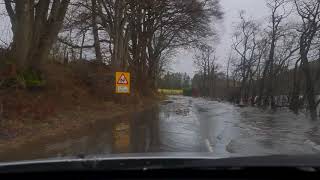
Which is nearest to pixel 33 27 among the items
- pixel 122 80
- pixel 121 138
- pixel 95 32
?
pixel 122 80

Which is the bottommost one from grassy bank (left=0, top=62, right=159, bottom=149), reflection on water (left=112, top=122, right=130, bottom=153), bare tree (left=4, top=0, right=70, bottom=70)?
reflection on water (left=112, top=122, right=130, bottom=153)


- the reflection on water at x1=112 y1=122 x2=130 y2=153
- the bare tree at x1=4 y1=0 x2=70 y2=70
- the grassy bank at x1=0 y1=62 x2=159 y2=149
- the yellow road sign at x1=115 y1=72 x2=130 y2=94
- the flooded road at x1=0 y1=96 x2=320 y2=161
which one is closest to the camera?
the flooded road at x1=0 y1=96 x2=320 y2=161

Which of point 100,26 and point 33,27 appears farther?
point 100,26

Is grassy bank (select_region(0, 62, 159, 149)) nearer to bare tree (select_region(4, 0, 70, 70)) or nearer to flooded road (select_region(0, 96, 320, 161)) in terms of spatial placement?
flooded road (select_region(0, 96, 320, 161))

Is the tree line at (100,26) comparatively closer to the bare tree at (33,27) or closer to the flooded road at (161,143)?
the bare tree at (33,27)

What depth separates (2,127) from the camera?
15555 mm

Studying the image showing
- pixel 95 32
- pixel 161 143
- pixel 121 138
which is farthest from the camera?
pixel 95 32

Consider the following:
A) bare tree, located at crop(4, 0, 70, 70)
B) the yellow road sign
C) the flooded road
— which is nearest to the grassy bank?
the flooded road

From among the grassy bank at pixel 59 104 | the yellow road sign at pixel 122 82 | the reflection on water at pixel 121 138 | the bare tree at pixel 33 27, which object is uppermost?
the bare tree at pixel 33 27

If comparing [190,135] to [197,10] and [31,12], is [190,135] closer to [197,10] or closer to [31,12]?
[31,12]

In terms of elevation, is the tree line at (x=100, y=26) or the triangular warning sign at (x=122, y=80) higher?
the tree line at (x=100, y=26)

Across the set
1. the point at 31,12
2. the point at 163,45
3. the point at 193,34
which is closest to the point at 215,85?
the point at 163,45

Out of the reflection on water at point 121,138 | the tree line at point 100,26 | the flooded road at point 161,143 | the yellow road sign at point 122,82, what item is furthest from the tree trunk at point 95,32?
the flooded road at point 161,143

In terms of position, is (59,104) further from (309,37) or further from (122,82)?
(309,37)
